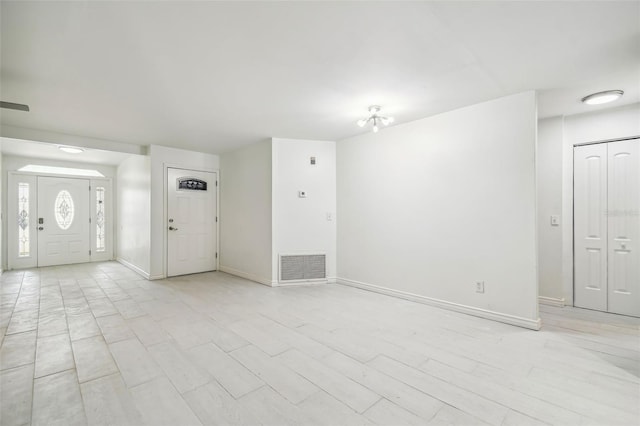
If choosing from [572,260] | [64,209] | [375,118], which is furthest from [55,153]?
[572,260]

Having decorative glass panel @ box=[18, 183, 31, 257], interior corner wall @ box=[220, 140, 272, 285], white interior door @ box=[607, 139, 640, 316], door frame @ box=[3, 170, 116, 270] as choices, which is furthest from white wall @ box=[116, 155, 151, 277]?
white interior door @ box=[607, 139, 640, 316]

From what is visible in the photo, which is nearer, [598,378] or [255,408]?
[255,408]

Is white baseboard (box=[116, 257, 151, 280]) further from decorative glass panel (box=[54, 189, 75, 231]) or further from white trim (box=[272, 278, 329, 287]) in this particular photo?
white trim (box=[272, 278, 329, 287])

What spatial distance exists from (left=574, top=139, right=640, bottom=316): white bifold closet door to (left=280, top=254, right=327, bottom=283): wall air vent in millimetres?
3482

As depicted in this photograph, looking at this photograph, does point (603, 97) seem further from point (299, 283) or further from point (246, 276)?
point (246, 276)

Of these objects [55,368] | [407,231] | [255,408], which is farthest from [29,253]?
[407,231]

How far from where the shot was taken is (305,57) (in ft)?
7.45

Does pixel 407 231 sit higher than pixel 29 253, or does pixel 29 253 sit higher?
pixel 407 231

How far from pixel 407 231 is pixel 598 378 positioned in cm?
222

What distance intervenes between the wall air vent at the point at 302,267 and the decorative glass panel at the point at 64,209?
5.59m

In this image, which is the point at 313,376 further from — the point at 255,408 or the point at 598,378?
the point at 598,378

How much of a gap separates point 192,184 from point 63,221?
3.56 metres

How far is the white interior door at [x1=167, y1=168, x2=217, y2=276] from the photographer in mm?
5301

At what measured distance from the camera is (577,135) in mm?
3619
